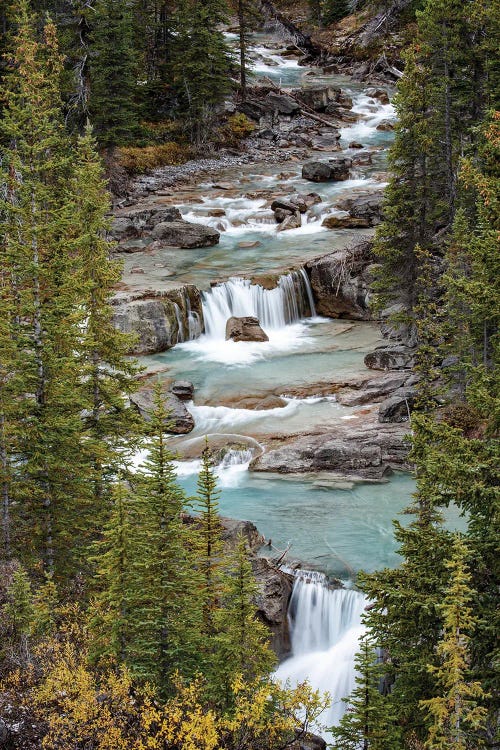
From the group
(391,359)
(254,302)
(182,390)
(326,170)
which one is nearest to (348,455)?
(391,359)

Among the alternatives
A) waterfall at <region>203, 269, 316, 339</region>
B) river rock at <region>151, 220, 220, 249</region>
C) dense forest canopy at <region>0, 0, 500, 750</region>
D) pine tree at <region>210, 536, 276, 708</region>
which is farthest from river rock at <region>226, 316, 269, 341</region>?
pine tree at <region>210, 536, 276, 708</region>

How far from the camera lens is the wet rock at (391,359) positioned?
30.5 m

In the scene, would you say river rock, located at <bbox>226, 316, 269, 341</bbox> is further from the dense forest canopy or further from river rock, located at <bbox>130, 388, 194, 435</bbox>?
river rock, located at <bbox>130, 388, 194, 435</bbox>

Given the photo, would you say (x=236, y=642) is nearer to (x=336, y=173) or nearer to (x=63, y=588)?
(x=63, y=588)

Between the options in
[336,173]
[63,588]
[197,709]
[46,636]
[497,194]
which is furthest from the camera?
[336,173]

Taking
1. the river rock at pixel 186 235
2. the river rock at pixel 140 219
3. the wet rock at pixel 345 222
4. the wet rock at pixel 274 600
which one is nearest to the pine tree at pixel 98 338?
the wet rock at pixel 274 600

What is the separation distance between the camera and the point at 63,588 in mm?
15891

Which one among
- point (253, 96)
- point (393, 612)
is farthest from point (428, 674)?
point (253, 96)

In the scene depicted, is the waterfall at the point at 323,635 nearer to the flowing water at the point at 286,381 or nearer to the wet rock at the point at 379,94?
the flowing water at the point at 286,381

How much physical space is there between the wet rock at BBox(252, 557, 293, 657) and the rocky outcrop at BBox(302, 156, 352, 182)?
37352 mm

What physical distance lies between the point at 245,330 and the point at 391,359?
7.78m

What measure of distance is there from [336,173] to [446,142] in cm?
1928

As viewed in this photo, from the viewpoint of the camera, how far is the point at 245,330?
3566 centimetres

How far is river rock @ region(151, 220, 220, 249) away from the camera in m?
43.1
